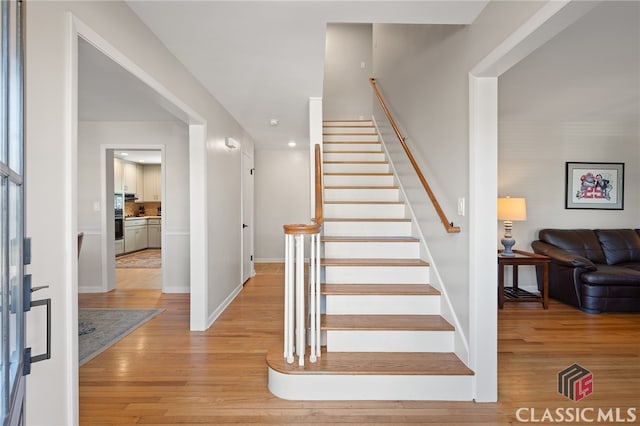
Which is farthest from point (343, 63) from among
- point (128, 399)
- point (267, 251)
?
point (128, 399)

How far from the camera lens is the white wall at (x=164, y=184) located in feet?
15.3

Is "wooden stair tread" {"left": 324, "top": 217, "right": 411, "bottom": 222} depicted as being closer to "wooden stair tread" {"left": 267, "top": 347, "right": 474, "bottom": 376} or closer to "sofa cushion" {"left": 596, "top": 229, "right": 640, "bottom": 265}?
"wooden stair tread" {"left": 267, "top": 347, "right": 474, "bottom": 376}

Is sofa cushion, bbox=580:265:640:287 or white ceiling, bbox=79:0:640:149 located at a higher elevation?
white ceiling, bbox=79:0:640:149

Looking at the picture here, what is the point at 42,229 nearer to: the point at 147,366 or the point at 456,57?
the point at 147,366

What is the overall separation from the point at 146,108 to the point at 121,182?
16.6ft

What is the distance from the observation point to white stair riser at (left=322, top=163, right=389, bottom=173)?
4375mm

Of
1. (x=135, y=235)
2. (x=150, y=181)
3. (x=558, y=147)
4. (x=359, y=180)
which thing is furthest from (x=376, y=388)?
(x=150, y=181)

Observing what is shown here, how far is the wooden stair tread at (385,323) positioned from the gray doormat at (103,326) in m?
1.99

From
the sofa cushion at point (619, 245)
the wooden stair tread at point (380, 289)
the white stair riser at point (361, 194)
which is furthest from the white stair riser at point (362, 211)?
the sofa cushion at point (619, 245)

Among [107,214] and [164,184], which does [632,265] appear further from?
[107,214]

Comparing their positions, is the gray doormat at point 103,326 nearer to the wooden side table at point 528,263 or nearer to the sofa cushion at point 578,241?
the wooden side table at point 528,263

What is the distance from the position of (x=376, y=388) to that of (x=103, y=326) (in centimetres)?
286

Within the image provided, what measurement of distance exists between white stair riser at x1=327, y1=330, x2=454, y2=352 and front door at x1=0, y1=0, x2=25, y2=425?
171cm

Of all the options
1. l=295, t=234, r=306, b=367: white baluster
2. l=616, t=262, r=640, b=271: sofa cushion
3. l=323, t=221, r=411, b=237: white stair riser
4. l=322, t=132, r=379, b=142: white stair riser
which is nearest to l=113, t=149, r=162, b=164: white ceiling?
l=322, t=132, r=379, b=142: white stair riser
